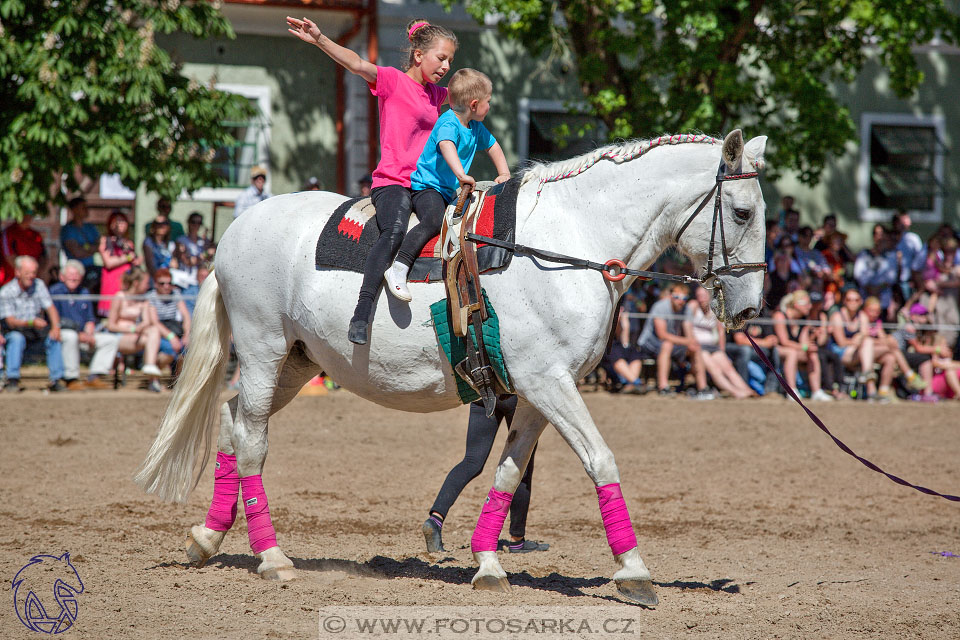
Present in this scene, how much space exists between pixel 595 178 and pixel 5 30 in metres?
9.87

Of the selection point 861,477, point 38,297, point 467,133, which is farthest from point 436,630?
point 38,297

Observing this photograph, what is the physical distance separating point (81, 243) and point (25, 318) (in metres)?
1.58

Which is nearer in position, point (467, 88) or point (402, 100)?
point (467, 88)

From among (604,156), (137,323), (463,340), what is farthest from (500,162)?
(137,323)

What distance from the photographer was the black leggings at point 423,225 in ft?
16.0

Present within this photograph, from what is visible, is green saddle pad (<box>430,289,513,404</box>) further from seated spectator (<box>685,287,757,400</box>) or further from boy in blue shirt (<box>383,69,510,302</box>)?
seated spectator (<box>685,287,757,400</box>)

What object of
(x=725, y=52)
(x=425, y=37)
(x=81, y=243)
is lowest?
(x=81, y=243)

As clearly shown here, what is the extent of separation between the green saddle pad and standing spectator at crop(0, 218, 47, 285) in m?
9.35

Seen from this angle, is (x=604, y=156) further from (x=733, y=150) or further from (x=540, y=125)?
(x=540, y=125)

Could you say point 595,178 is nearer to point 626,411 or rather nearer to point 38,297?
point 626,411

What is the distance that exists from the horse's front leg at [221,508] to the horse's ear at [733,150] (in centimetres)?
290

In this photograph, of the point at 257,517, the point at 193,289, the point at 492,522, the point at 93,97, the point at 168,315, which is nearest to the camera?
the point at 492,522

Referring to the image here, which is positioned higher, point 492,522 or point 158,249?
point 158,249

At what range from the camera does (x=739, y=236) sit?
461cm
